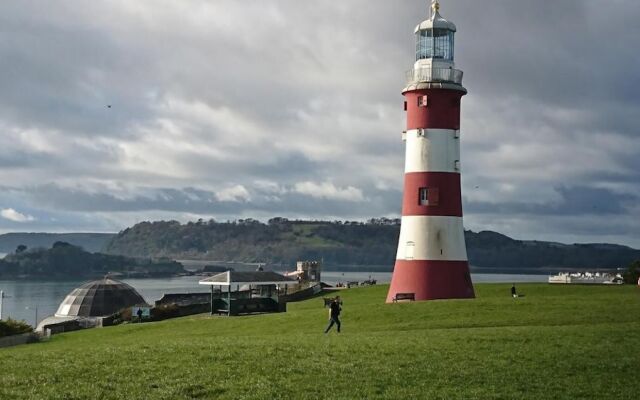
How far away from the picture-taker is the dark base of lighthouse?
3819cm

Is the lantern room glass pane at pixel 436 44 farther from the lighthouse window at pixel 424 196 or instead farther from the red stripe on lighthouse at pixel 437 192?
the lighthouse window at pixel 424 196

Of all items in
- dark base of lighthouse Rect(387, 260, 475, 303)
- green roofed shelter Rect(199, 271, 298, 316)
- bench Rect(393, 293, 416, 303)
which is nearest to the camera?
dark base of lighthouse Rect(387, 260, 475, 303)

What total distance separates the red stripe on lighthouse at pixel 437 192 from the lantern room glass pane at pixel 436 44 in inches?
239

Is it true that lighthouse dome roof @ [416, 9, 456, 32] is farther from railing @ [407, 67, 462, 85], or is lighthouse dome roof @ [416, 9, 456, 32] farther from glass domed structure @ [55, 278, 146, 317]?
glass domed structure @ [55, 278, 146, 317]

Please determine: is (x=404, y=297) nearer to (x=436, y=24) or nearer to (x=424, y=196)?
(x=424, y=196)

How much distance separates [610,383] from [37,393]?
11752 mm

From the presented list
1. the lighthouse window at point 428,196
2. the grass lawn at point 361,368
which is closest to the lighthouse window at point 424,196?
the lighthouse window at point 428,196

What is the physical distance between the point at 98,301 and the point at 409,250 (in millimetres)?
29633

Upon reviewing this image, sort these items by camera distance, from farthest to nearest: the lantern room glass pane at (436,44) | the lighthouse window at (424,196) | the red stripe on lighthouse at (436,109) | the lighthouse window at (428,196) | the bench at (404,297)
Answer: the lantern room glass pane at (436,44), the red stripe on lighthouse at (436,109), the lighthouse window at (424,196), the lighthouse window at (428,196), the bench at (404,297)

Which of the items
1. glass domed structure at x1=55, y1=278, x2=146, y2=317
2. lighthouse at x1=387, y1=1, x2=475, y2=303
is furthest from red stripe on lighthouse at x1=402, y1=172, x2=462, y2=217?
glass domed structure at x1=55, y1=278, x2=146, y2=317

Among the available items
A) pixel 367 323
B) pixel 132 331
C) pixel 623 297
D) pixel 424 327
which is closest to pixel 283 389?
pixel 424 327

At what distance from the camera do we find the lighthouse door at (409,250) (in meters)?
38.6


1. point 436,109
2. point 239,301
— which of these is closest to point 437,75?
point 436,109

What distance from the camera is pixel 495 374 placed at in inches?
698
